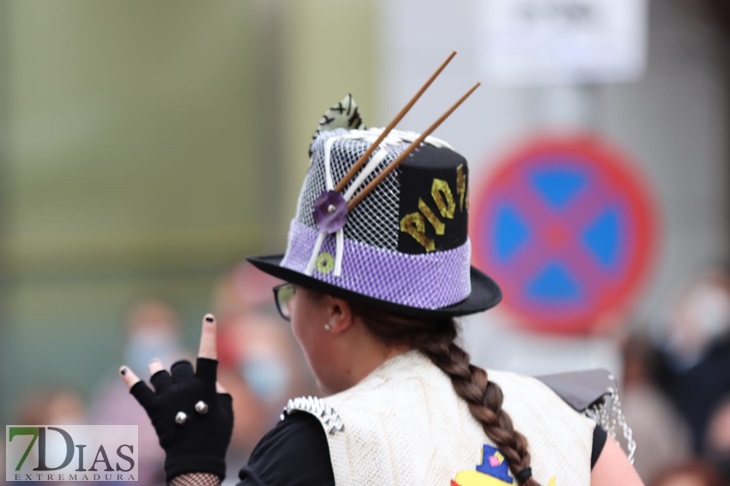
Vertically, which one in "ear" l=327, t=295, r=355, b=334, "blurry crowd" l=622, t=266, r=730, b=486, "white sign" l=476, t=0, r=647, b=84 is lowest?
"blurry crowd" l=622, t=266, r=730, b=486

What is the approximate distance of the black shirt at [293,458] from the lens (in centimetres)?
241

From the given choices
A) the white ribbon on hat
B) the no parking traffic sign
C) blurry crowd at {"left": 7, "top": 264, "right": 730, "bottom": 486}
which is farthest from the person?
the no parking traffic sign

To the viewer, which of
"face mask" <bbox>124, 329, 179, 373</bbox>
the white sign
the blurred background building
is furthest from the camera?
the blurred background building

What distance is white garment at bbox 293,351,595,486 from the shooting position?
95.0 inches

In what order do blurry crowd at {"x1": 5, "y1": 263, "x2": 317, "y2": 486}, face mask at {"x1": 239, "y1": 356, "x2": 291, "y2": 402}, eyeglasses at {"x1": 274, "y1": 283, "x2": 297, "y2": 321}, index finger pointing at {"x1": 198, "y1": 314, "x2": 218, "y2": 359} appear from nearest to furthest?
index finger pointing at {"x1": 198, "y1": 314, "x2": 218, "y2": 359}, eyeglasses at {"x1": 274, "y1": 283, "x2": 297, "y2": 321}, blurry crowd at {"x1": 5, "y1": 263, "x2": 317, "y2": 486}, face mask at {"x1": 239, "y1": 356, "x2": 291, "y2": 402}

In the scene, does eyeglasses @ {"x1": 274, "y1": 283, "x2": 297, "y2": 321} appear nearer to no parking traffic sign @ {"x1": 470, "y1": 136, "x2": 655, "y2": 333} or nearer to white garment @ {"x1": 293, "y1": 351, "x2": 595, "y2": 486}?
white garment @ {"x1": 293, "y1": 351, "x2": 595, "y2": 486}

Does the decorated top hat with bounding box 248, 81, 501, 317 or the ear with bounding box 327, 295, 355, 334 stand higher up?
the decorated top hat with bounding box 248, 81, 501, 317

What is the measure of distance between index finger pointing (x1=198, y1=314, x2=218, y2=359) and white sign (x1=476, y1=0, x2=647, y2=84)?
3.83m

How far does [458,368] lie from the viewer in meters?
2.61

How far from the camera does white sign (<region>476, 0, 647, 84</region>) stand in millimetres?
6285

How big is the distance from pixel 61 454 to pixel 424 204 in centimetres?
86

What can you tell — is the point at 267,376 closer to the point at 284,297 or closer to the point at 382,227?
the point at 284,297

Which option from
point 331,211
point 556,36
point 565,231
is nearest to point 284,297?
point 331,211

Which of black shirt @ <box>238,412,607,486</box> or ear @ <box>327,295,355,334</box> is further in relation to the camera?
ear @ <box>327,295,355,334</box>
